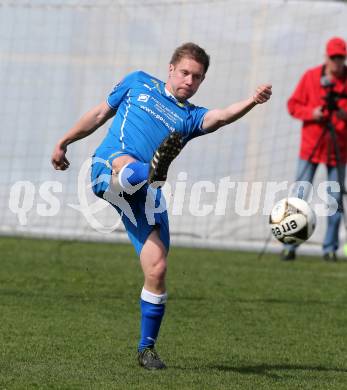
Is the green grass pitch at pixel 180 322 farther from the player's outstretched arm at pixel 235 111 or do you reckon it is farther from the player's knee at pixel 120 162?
the player's outstretched arm at pixel 235 111

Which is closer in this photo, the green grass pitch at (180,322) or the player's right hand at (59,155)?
the green grass pitch at (180,322)

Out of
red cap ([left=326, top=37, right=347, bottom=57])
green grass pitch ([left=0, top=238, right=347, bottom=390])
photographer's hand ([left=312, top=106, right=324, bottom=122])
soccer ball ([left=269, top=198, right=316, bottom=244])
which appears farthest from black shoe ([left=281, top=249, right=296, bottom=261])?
soccer ball ([left=269, top=198, right=316, bottom=244])

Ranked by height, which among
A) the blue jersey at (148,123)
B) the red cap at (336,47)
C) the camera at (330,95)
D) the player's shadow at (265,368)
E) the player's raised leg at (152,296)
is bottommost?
the player's shadow at (265,368)

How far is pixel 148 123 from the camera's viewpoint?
6234 millimetres

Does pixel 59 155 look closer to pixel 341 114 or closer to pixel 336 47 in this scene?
pixel 336 47

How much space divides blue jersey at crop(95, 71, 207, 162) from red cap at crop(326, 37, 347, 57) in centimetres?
536

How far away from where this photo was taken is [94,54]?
1383 cm

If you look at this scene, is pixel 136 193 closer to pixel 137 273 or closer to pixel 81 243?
pixel 137 273


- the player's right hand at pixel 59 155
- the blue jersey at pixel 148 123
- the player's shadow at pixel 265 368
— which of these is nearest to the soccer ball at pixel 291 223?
the player's shadow at pixel 265 368

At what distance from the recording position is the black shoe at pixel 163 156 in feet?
19.0

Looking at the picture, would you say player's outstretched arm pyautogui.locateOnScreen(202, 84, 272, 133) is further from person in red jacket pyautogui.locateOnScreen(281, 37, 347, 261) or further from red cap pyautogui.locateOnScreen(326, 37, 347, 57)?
person in red jacket pyautogui.locateOnScreen(281, 37, 347, 261)

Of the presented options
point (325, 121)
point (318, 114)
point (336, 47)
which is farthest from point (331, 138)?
point (336, 47)

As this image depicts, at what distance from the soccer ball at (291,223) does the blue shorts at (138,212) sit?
1245 mm

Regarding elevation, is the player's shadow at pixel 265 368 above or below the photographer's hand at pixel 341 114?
below
